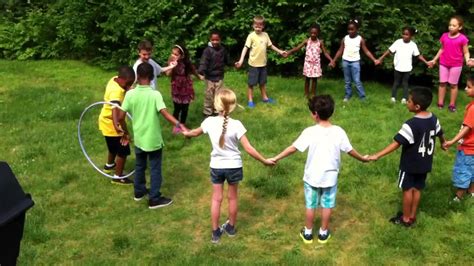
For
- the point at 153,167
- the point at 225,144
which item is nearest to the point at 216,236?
the point at 225,144

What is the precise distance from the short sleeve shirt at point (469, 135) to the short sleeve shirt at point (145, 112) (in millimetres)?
4023

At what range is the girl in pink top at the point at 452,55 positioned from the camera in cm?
1040

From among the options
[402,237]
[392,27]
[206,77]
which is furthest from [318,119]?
[392,27]

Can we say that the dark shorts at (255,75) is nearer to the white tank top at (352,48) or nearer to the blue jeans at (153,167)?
the white tank top at (352,48)

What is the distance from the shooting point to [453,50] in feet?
34.4

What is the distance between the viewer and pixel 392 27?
497 inches

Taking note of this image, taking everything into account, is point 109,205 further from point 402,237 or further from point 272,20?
point 272,20

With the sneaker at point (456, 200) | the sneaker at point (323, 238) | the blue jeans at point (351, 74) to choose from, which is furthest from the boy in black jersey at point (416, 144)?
the blue jeans at point (351, 74)

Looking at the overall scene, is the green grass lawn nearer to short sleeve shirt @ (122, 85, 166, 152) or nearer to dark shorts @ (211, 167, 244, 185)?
dark shorts @ (211, 167, 244, 185)

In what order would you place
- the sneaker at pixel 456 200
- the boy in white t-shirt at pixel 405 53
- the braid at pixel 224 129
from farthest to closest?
1. the boy in white t-shirt at pixel 405 53
2. the sneaker at pixel 456 200
3. the braid at pixel 224 129

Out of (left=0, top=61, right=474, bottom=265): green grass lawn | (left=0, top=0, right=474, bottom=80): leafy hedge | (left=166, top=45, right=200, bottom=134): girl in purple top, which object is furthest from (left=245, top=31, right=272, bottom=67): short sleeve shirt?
(left=0, top=0, right=474, bottom=80): leafy hedge

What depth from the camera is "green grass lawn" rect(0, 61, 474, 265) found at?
6129mm

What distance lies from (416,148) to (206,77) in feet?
16.7

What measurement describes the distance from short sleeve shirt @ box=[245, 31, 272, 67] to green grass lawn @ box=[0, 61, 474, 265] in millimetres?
1005
